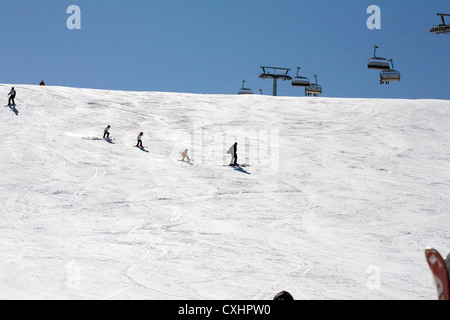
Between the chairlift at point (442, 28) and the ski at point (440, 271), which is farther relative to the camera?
the chairlift at point (442, 28)

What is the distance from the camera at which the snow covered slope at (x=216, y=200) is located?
1307cm

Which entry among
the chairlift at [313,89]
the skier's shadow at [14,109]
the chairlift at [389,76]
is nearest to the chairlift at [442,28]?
the chairlift at [389,76]

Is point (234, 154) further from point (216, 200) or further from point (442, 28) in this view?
point (442, 28)

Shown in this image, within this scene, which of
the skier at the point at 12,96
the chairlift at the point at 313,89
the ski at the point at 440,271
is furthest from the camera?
the chairlift at the point at 313,89

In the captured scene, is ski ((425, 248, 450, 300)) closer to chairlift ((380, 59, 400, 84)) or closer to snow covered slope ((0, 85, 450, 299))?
snow covered slope ((0, 85, 450, 299))

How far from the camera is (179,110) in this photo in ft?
113

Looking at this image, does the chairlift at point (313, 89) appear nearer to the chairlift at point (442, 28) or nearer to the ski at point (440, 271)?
the chairlift at point (442, 28)

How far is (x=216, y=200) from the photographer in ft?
65.2

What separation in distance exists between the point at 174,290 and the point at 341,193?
36.7ft

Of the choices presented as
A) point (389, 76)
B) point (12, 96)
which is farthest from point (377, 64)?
point (12, 96)

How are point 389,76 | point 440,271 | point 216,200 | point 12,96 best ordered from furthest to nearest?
point 389,76 → point 12,96 → point 216,200 → point 440,271

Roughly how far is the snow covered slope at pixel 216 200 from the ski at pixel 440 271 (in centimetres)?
922

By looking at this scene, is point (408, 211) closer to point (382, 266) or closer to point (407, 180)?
point (407, 180)

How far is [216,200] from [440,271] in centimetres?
1693
